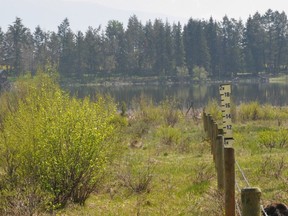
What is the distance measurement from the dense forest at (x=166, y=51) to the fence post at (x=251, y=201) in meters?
101

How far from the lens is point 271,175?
1148 centimetres

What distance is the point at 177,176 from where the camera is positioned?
41.2ft

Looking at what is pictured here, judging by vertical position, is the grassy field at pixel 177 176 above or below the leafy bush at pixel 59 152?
below

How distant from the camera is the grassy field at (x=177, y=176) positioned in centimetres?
945

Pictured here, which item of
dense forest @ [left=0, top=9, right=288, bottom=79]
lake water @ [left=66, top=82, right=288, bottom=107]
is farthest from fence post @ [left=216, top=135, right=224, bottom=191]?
dense forest @ [left=0, top=9, right=288, bottom=79]

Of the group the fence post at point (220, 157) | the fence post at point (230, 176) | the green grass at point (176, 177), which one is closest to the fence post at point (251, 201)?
the fence post at point (230, 176)

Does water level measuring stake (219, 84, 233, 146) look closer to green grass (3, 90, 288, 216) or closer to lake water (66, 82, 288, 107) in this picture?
green grass (3, 90, 288, 216)

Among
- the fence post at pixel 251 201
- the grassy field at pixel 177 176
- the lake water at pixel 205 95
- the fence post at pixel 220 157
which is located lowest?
the lake water at pixel 205 95

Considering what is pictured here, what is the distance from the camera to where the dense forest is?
10838 centimetres

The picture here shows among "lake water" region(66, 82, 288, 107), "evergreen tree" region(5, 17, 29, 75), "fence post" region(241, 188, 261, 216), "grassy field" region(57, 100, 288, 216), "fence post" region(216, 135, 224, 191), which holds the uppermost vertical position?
"evergreen tree" region(5, 17, 29, 75)

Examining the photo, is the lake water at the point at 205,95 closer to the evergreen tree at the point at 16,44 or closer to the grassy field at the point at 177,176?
the grassy field at the point at 177,176

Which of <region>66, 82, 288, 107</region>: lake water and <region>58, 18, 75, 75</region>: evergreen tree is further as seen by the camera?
<region>58, 18, 75, 75</region>: evergreen tree

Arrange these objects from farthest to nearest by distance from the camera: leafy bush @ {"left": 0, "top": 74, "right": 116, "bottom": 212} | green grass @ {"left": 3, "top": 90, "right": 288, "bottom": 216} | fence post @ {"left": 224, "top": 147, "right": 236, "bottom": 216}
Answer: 1. leafy bush @ {"left": 0, "top": 74, "right": 116, "bottom": 212}
2. green grass @ {"left": 3, "top": 90, "right": 288, "bottom": 216}
3. fence post @ {"left": 224, "top": 147, "right": 236, "bottom": 216}

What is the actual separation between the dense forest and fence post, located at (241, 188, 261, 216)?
100644 mm
